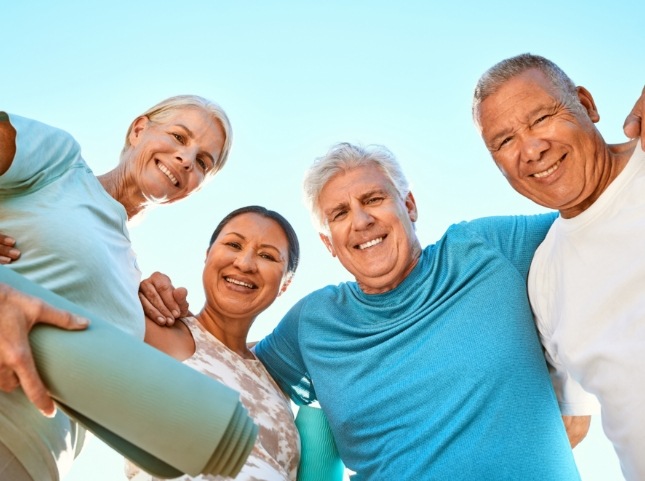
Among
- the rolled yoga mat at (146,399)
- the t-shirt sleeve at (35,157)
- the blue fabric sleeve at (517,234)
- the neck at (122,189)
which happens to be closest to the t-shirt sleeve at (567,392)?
the blue fabric sleeve at (517,234)

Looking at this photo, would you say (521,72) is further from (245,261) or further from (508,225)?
(245,261)

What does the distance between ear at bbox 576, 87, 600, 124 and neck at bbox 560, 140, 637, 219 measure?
21 cm

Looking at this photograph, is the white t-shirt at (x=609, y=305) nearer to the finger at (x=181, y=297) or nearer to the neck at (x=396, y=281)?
the neck at (x=396, y=281)

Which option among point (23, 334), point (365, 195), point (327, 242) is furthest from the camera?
point (327, 242)

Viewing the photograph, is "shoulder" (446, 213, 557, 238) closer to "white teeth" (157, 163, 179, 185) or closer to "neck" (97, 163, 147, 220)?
"white teeth" (157, 163, 179, 185)

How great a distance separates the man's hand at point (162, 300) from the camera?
97.5 inches

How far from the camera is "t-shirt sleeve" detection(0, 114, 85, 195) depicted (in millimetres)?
1718

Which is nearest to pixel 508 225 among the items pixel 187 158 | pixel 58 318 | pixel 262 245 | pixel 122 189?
pixel 262 245

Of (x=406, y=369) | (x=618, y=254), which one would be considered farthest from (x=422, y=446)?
(x=618, y=254)

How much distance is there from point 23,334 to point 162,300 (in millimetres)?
1499

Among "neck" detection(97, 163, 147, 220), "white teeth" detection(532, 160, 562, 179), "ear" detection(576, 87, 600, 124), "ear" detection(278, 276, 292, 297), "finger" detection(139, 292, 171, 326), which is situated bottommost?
"finger" detection(139, 292, 171, 326)

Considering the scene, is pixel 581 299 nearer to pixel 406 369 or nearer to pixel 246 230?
pixel 406 369

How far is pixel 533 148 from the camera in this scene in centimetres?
218

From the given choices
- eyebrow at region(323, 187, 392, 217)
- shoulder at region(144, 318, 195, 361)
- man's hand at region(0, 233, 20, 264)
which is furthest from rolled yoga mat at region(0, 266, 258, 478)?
eyebrow at region(323, 187, 392, 217)
